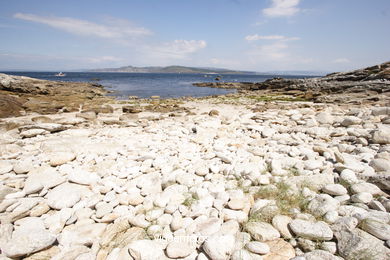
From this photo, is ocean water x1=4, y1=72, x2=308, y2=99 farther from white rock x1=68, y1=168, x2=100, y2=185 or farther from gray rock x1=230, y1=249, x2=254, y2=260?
gray rock x1=230, y1=249, x2=254, y2=260

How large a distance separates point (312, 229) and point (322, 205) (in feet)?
2.02

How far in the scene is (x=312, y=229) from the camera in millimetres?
2469

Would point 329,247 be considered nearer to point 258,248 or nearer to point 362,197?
point 258,248

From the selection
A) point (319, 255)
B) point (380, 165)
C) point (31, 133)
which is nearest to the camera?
point (319, 255)

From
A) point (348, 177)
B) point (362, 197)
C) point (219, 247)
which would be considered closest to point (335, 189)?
point (362, 197)

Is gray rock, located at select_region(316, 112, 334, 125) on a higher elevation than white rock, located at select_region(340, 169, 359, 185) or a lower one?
higher

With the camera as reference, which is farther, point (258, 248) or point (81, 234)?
point (81, 234)

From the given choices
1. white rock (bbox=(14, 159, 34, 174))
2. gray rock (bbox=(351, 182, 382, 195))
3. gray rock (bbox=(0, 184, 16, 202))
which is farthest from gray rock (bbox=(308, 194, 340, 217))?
white rock (bbox=(14, 159, 34, 174))

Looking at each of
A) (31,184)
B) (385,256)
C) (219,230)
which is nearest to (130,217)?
(219,230)

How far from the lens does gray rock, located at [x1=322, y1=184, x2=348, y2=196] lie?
127 inches

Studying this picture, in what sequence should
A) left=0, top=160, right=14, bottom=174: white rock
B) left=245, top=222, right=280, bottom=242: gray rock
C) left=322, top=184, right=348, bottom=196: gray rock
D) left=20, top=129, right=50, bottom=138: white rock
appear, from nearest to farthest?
left=245, top=222, right=280, bottom=242: gray rock
left=322, top=184, right=348, bottom=196: gray rock
left=0, top=160, right=14, bottom=174: white rock
left=20, top=129, right=50, bottom=138: white rock

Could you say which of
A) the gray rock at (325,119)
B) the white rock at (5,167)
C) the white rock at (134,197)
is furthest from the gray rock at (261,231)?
the gray rock at (325,119)

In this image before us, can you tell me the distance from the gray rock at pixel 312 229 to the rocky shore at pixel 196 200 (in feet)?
0.04

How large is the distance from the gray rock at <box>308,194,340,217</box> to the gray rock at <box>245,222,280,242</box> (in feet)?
2.48
